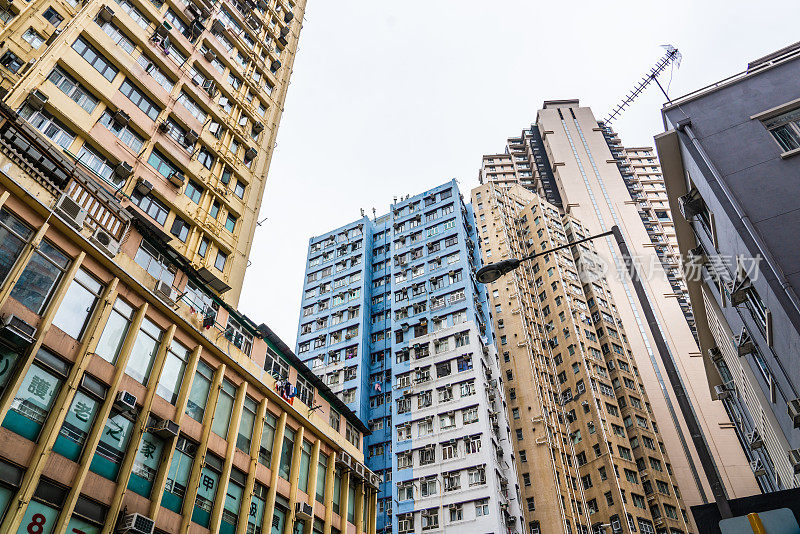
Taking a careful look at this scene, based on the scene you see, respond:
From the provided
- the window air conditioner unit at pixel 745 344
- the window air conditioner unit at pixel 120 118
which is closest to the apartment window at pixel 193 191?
the window air conditioner unit at pixel 120 118

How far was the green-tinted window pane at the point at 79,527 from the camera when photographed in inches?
522

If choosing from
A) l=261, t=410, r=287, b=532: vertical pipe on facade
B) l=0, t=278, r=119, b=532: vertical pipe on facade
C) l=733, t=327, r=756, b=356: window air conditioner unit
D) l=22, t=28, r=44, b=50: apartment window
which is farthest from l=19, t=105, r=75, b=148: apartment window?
l=733, t=327, r=756, b=356: window air conditioner unit

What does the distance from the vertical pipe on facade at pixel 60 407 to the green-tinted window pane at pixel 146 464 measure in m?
2.75

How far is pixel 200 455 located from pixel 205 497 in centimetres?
134

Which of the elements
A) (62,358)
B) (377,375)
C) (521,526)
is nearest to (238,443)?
(62,358)

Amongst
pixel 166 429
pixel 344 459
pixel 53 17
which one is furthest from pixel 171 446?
pixel 53 17

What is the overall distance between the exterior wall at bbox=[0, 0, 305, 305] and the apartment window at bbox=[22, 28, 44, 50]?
9cm

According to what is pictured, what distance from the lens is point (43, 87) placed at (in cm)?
2031

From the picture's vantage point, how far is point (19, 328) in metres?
13.3

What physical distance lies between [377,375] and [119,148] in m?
34.8

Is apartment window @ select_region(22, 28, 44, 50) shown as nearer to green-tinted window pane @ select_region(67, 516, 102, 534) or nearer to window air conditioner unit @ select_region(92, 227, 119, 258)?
window air conditioner unit @ select_region(92, 227, 119, 258)

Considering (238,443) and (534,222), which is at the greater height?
(534,222)

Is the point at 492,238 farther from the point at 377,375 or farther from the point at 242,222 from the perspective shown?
the point at 242,222

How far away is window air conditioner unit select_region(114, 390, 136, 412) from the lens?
1548cm
